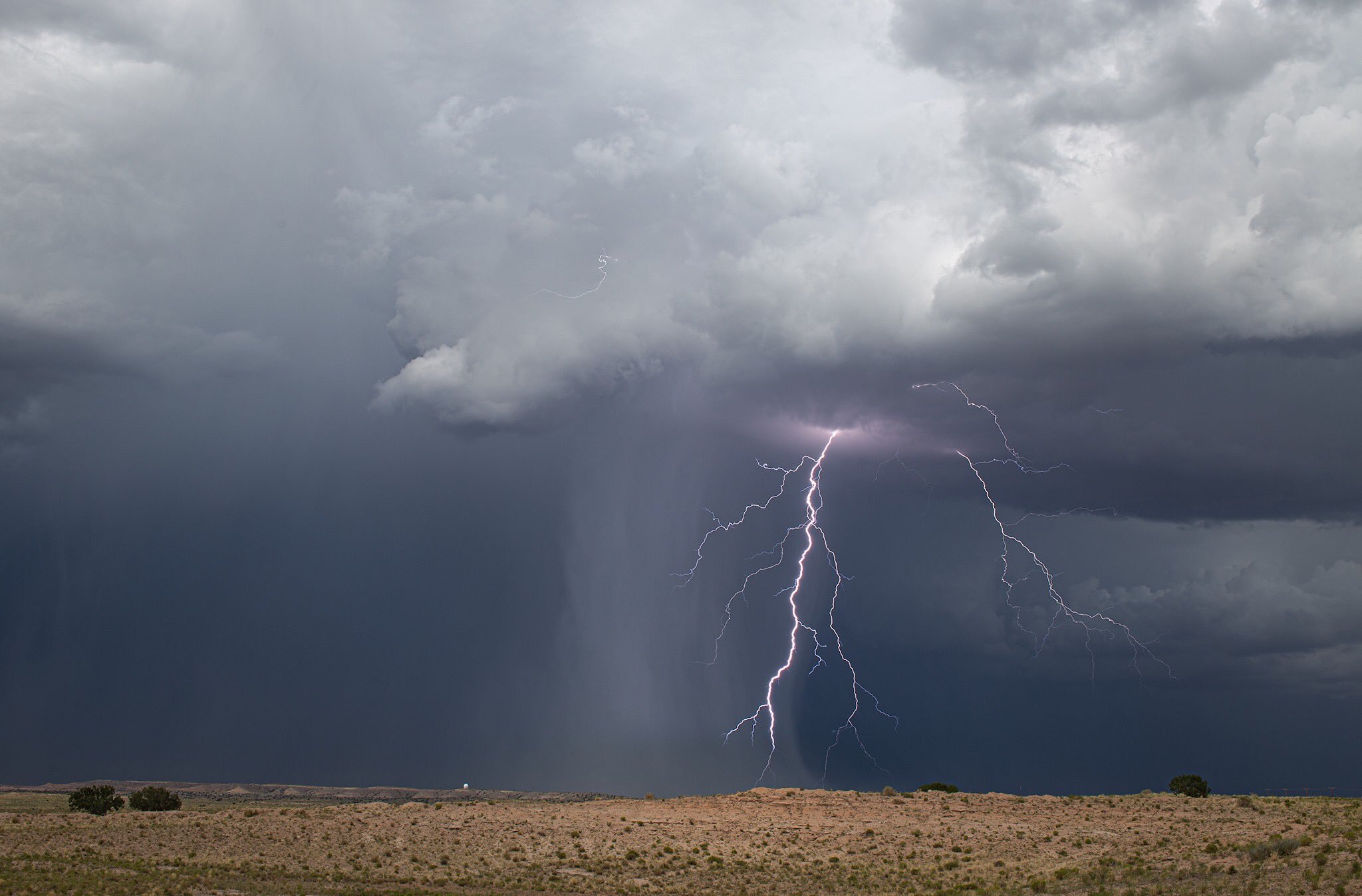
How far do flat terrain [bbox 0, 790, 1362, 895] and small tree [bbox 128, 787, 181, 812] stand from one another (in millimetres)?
7217

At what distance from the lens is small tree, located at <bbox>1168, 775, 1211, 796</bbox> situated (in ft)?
213

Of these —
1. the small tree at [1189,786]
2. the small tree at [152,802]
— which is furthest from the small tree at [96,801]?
the small tree at [1189,786]

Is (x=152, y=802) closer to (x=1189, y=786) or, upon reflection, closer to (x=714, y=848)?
(x=714, y=848)

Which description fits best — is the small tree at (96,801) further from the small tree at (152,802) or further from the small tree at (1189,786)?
the small tree at (1189,786)

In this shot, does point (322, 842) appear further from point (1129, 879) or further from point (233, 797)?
point (233, 797)

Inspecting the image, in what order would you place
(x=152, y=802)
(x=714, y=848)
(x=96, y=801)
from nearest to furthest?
1. (x=714, y=848)
2. (x=96, y=801)
3. (x=152, y=802)

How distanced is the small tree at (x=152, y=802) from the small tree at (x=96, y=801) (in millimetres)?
963

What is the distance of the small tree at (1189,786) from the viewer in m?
65.1

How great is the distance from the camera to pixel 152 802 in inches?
2655

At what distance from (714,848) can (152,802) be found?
39.8 m

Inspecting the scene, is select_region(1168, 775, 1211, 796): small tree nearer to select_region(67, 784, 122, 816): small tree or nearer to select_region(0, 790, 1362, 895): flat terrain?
select_region(0, 790, 1362, 895): flat terrain

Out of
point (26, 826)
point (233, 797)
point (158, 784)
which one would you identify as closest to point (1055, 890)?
point (26, 826)

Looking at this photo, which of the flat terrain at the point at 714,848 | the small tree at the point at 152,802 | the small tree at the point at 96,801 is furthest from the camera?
the small tree at the point at 152,802

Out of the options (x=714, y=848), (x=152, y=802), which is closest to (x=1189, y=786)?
(x=714, y=848)
